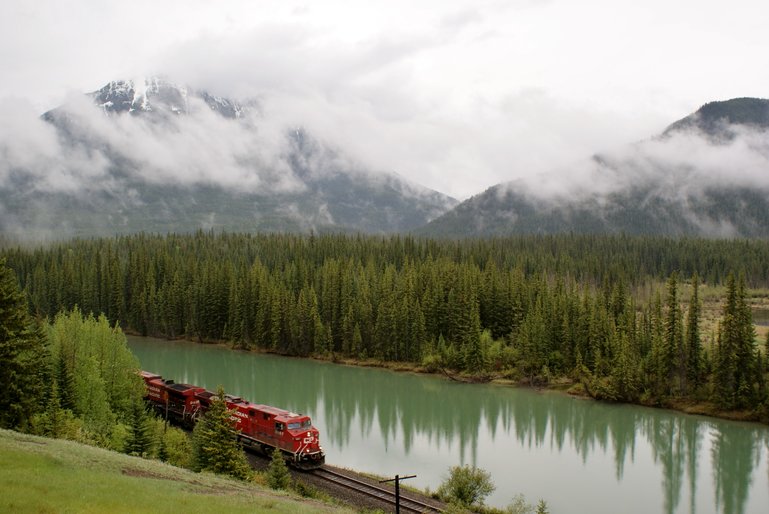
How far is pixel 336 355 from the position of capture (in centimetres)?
10200

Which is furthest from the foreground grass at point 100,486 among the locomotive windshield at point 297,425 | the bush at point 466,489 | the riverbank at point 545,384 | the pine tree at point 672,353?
the pine tree at point 672,353

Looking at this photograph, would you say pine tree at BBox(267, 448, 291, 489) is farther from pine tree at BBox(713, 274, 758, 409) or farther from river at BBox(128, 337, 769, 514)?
pine tree at BBox(713, 274, 758, 409)

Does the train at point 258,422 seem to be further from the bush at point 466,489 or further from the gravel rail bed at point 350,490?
the bush at point 466,489

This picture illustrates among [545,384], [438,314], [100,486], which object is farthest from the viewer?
[438,314]

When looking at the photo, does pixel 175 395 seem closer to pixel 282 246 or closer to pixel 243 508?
pixel 243 508

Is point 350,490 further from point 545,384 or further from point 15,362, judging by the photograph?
point 545,384

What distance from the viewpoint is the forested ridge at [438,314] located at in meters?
71.3

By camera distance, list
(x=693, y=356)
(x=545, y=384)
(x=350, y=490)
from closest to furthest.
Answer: (x=350, y=490), (x=693, y=356), (x=545, y=384)

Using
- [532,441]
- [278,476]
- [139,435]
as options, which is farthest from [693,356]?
[139,435]

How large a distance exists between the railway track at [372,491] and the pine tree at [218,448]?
6824 mm

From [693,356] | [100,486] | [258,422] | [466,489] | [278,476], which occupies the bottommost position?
[466,489]

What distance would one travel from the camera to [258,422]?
46625 mm

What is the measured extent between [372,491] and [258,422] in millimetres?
11510

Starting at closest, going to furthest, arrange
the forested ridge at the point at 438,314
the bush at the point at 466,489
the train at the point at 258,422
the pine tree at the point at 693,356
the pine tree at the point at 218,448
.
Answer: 1. the pine tree at the point at 218,448
2. the bush at the point at 466,489
3. the train at the point at 258,422
4. the pine tree at the point at 693,356
5. the forested ridge at the point at 438,314
